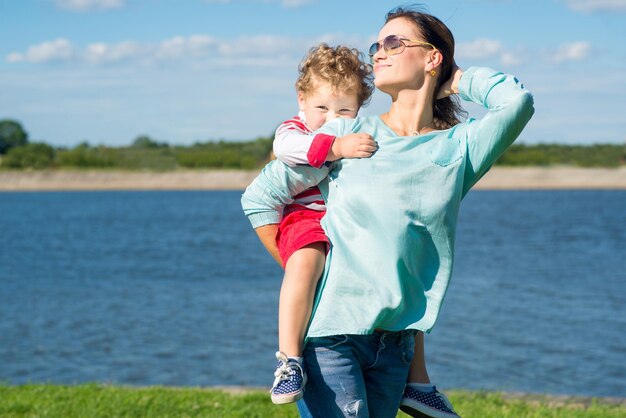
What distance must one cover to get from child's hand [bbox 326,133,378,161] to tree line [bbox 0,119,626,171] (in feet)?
237

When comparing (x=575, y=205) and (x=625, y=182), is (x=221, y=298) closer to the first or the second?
(x=575, y=205)

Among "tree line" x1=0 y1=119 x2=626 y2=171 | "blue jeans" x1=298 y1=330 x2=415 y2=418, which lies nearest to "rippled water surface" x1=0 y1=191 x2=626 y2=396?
"blue jeans" x1=298 y1=330 x2=415 y2=418

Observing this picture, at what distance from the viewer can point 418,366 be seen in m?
Answer: 2.90

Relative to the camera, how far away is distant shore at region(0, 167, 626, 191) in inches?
3125

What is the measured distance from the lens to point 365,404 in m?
2.57

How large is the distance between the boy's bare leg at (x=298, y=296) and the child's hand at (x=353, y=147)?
28 centimetres

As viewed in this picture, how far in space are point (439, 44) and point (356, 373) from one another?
3.34ft

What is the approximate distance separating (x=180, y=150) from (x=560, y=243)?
2027 inches

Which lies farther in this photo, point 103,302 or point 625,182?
point 625,182

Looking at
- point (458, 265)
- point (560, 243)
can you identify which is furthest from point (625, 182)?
point (458, 265)

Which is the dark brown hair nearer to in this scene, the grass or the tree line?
the grass

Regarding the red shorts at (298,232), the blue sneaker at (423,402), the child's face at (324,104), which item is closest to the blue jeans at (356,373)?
the blue sneaker at (423,402)

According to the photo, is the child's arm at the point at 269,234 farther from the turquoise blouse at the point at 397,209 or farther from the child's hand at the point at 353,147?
the child's hand at the point at 353,147

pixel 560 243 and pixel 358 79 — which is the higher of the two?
pixel 358 79
